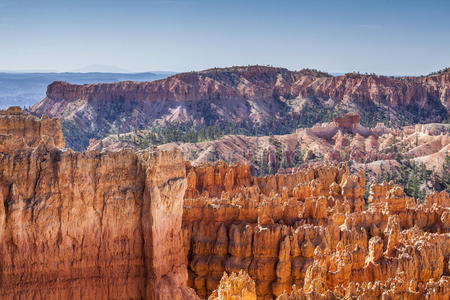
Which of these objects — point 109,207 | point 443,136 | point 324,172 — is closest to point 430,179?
point 443,136

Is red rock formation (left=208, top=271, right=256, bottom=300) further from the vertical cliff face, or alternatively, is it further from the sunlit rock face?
the vertical cliff face

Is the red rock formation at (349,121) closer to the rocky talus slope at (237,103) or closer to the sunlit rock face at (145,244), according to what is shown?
the rocky talus slope at (237,103)

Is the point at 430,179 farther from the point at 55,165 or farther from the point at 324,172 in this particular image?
the point at 55,165

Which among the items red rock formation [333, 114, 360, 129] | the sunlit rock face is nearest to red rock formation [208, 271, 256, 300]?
the sunlit rock face

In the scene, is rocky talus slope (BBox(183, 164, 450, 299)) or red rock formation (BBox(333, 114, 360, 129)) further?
red rock formation (BBox(333, 114, 360, 129))

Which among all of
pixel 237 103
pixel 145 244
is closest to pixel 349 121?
pixel 237 103

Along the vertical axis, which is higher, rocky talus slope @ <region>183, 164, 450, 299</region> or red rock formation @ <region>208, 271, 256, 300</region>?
red rock formation @ <region>208, 271, 256, 300</region>
